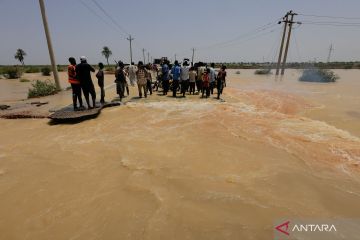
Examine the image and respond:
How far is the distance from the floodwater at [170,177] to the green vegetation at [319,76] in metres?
21.6

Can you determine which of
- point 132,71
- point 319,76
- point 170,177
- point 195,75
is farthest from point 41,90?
point 319,76

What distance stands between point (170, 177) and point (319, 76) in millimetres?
27932

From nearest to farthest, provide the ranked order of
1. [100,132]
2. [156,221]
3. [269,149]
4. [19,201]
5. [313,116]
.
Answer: [156,221] < [19,201] < [269,149] < [100,132] < [313,116]

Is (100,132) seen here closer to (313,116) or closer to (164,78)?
(164,78)

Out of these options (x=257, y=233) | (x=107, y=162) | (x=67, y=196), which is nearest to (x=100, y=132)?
(x=107, y=162)

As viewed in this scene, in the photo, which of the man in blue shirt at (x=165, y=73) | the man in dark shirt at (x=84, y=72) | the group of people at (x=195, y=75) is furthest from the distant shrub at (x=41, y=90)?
the man in dark shirt at (x=84, y=72)

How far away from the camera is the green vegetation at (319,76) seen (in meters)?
25.8

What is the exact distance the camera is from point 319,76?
26.4 metres

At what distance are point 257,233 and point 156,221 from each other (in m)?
1.23

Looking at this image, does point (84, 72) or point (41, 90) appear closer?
point (84, 72)

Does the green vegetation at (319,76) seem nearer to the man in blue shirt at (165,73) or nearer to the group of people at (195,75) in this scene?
the group of people at (195,75)

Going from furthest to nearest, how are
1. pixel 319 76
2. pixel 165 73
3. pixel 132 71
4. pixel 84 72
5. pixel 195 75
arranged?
pixel 319 76
pixel 132 71
pixel 195 75
pixel 165 73
pixel 84 72

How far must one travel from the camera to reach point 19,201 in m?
3.48

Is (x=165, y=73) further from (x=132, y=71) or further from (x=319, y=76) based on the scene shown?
(x=319, y=76)
